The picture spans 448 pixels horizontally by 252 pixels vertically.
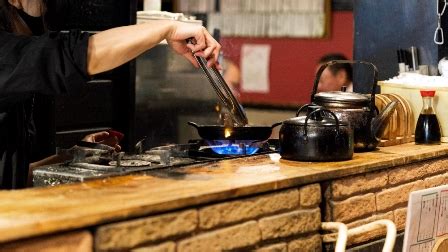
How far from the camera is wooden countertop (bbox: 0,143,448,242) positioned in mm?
2432

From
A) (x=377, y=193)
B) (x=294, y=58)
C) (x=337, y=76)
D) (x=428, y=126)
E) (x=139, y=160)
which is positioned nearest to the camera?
(x=139, y=160)

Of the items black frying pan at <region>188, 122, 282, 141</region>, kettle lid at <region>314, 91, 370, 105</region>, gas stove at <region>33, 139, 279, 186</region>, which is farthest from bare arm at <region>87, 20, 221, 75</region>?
kettle lid at <region>314, 91, 370, 105</region>

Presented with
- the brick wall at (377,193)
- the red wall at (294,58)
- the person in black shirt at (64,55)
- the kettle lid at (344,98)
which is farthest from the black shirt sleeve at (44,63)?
the red wall at (294,58)

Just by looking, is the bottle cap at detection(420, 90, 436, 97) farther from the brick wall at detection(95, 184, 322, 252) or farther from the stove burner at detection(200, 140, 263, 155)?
the brick wall at detection(95, 184, 322, 252)

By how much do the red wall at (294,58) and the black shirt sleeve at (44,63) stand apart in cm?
658

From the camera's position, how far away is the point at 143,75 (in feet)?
21.2

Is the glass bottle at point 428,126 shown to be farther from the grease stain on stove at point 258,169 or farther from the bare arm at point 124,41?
the bare arm at point 124,41

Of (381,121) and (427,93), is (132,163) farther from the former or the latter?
(427,93)

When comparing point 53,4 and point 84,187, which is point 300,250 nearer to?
point 84,187

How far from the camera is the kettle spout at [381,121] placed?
400 cm

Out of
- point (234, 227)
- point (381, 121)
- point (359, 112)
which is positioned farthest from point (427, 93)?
point (234, 227)

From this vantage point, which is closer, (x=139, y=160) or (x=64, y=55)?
(x=64, y=55)

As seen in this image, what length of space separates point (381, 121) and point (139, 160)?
3.94ft

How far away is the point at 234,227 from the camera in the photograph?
296 cm
